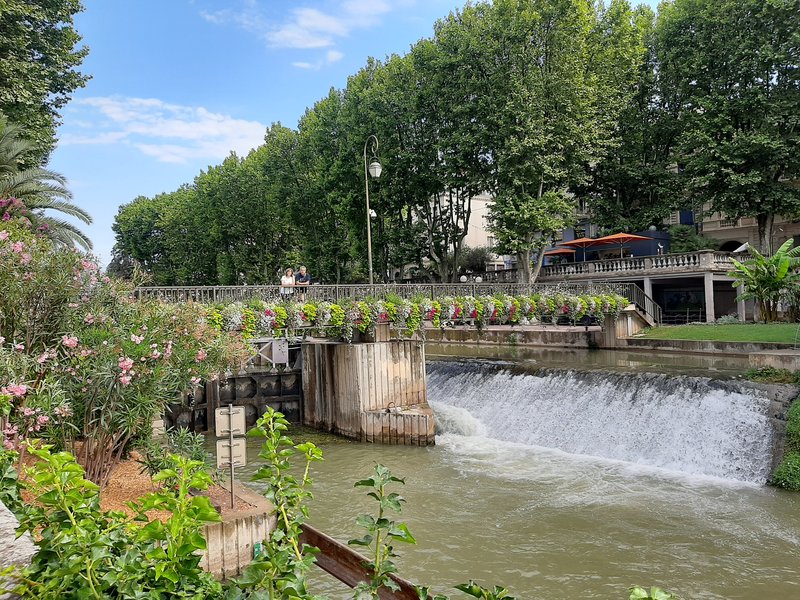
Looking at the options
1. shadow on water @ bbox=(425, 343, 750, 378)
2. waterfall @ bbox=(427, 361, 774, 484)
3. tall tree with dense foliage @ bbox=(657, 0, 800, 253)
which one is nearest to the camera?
waterfall @ bbox=(427, 361, 774, 484)

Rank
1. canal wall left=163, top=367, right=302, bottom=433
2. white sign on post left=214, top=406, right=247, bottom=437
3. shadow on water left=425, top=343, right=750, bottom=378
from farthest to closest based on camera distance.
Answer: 1. canal wall left=163, top=367, right=302, bottom=433
2. shadow on water left=425, top=343, right=750, bottom=378
3. white sign on post left=214, top=406, right=247, bottom=437

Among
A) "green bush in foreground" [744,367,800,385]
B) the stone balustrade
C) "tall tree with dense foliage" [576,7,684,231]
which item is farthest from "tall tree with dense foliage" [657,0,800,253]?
"green bush in foreground" [744,367,800,385]

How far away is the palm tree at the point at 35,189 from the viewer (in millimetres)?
20453

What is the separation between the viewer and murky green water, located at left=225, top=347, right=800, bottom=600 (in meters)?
9.28

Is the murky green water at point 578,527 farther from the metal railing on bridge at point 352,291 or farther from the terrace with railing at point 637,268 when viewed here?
the terrace with railing at point 637,268

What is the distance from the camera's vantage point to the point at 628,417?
17.2m

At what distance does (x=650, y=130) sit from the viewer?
37.8 meters

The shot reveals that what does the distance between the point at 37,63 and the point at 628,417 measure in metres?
26.9

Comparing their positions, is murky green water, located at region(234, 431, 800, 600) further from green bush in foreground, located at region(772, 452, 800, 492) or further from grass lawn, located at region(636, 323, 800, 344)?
grass lawn, located at region(636, 323, 800, 344)

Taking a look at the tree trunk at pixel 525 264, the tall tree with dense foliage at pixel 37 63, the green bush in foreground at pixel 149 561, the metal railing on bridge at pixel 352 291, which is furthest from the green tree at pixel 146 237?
the green bush in foreground at pixel 149 561

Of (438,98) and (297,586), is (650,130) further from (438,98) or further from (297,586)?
(297,586)

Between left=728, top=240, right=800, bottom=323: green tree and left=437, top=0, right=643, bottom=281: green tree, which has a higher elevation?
left=437, top=0, right=643, bottom=281: green tree

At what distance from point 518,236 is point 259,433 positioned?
29.7 m

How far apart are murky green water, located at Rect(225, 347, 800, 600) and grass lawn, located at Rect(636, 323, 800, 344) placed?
1135 centimetres
